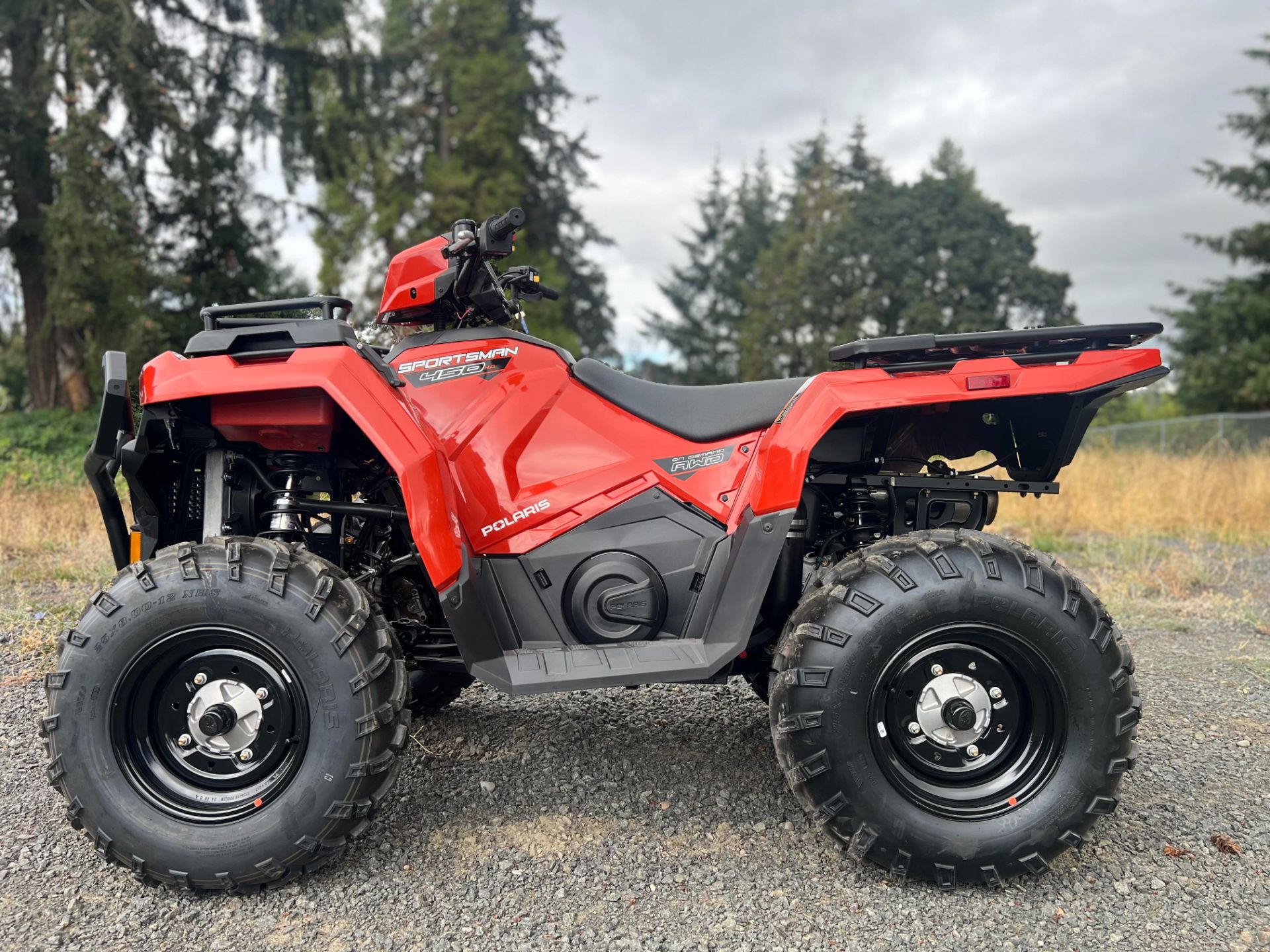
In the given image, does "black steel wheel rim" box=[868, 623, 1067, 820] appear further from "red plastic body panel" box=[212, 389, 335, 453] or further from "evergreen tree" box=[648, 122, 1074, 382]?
"evergreen tree" box=[648, 122, 1074, 382]

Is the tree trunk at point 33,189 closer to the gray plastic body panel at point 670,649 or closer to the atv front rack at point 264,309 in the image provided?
the atv front rack at point 264,309

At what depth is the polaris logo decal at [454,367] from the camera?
2.74 meters

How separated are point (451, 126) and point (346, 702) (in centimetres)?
2352

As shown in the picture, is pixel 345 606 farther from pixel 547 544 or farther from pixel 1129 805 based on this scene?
pixel 1129 805

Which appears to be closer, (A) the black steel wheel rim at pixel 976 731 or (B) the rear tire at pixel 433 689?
(A) the black steel wheel rim at pixel 976 731

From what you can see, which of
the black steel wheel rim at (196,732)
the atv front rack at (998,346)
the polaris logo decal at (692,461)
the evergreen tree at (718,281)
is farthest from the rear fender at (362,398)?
the evergreen tree at (718,281)

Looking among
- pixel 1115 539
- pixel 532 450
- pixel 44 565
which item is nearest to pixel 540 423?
pixel 532 450

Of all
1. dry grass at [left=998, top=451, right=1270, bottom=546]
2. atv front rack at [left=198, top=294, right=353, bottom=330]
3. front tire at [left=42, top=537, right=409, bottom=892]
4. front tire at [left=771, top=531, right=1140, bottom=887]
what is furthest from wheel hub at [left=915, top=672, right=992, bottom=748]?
dry grass at [left=998, top=451, right=1270, bottom=546]

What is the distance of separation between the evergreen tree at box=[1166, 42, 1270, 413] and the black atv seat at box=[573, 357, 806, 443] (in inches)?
1014

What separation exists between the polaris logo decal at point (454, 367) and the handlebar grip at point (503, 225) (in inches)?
14.1

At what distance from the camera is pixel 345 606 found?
237 cm

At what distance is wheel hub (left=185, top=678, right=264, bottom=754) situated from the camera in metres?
2.36

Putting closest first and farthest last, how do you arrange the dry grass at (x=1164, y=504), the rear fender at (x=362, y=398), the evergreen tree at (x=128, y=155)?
the rear fender at (x=362, y=398)
the dry grass at (x=1164, y=504)
the evergreen tree at (x=128, y=155)

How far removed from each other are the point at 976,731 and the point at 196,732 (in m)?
2.23
